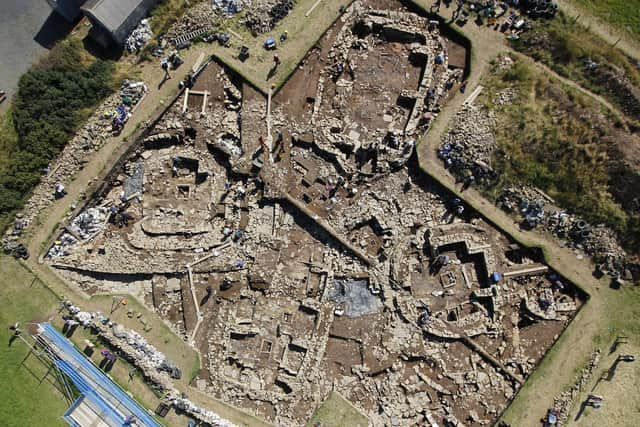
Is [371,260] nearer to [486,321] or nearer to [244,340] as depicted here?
[486,321]

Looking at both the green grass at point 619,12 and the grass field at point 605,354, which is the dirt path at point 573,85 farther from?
the grass field at point 605,354

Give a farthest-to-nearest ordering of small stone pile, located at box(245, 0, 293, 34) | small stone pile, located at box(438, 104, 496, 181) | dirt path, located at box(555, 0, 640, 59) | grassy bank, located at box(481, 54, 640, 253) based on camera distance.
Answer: small stone pile, located at box(245, 0, 293, 34) < dirt path, located at box(555, 0, 640, 59) < small stone pile, located at box(438, 104, 496, 181) < grassy bank, located at box(481, 54, 640, 253)

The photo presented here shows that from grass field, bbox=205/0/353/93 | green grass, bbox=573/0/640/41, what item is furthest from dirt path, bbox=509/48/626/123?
grass field, bbox=205/0/353/93

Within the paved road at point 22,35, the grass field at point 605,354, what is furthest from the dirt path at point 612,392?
the paved road at point 22,35

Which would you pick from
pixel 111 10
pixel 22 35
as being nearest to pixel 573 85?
pixel 111 10

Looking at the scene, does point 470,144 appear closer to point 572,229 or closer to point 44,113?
point 572,229

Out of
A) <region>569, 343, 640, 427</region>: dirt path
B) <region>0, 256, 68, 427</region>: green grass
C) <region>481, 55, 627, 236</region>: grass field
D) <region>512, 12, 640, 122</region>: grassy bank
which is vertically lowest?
<region>0, 256, 68, 427</region>: green grass

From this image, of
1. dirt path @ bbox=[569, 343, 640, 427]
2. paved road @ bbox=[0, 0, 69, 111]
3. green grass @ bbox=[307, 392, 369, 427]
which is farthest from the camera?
paved road @ bbox=[0, 0, 69, 111]

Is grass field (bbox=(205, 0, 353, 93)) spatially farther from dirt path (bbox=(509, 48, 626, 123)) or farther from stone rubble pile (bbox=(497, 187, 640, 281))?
stone rubble pile (bbox=(497, 187, 640, 281))
